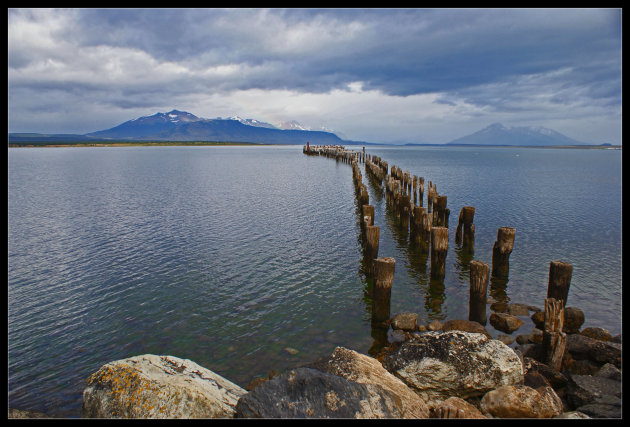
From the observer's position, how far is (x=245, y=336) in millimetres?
10891

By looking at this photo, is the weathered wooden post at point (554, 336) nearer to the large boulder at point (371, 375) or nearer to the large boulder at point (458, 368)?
the large boulder at point (458, 368)

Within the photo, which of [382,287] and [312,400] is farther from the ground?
[312,400]

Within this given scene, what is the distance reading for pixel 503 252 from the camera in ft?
48.3

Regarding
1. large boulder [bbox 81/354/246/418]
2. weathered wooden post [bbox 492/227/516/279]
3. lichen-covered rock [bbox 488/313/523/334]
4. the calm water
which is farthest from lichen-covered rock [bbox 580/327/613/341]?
large boulder [bbox 81/354/246/418]

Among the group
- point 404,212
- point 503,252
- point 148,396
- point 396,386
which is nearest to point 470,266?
point 503,252

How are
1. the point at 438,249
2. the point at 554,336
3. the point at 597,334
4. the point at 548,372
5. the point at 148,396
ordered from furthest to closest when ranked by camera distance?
the point at 438,249
the point at 597,334
the point at 554,336
the point at 548,372
the point at 148,396

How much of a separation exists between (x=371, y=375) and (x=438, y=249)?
854 centimetres

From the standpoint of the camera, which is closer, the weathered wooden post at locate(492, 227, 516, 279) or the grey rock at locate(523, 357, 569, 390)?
the grey rock at locate(523, 357, 569, 390)

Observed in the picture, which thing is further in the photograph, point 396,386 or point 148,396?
point 396,386

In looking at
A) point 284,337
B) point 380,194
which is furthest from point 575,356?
point 380,194

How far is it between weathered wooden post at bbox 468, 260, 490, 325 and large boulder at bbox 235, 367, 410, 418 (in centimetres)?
660

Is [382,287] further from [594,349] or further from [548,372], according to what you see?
[594,349]

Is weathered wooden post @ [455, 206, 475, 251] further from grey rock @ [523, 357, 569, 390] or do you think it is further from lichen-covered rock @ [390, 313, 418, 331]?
grey rock @ [523, 357, 569, 390]

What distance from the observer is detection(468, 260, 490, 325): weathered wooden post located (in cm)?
1117
